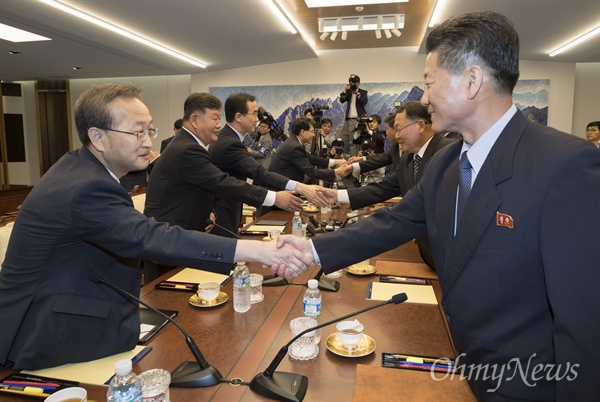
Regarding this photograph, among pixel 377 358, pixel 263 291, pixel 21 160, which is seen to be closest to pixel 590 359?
pixel 377 358

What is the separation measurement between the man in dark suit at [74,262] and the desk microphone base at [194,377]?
0.29 metres

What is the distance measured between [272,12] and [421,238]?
4.49 metres

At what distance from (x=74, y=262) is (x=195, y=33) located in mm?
5868

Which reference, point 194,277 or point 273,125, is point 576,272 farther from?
point 273,125

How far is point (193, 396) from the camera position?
1.18m

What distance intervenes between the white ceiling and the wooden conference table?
4462mm

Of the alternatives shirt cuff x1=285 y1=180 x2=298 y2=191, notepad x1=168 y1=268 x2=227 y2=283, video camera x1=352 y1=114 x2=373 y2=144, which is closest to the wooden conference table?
notepad x1=168 y1=268 x2=227 y2=283

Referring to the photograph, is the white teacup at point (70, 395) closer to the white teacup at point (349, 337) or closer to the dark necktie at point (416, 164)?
the white teacup at point (349, 337)

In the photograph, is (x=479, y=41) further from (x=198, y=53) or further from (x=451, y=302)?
(x=198, y=53)

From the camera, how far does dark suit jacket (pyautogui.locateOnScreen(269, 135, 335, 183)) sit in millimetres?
5520

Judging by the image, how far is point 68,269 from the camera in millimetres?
1424

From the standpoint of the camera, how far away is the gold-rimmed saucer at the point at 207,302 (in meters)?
1.82

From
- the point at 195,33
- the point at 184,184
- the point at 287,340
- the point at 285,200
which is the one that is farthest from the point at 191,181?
the point at 195,33

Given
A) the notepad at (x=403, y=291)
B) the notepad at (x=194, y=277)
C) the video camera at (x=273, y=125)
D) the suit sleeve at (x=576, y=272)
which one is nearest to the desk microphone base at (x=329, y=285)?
the notepad at (x=403, y=291)
